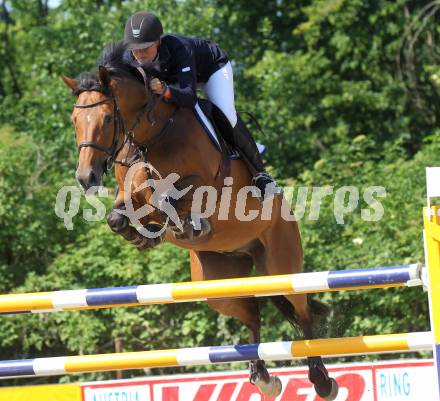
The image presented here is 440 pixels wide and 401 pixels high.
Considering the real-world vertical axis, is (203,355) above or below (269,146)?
above

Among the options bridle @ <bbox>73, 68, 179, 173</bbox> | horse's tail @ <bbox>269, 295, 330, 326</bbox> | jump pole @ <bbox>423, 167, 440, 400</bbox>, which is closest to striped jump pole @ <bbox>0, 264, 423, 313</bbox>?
jump pole @ <bbox>423, 167, 440, 400</bbox>

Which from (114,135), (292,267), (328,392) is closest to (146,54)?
(114,135)

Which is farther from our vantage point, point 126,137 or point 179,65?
point 179,65

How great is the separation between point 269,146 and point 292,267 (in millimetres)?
5759

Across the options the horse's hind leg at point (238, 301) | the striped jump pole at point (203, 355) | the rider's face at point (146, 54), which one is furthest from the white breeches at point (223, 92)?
the striped jump pole at point (203, 355)

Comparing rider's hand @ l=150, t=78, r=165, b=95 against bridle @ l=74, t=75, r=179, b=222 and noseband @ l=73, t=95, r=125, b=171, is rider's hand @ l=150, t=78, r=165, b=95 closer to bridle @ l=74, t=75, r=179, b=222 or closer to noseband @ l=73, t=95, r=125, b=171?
bridle @ l=74, t=75, r=179, b=222

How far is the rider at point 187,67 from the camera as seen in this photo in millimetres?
4898

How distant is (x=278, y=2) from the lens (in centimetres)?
1425

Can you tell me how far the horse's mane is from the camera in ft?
14.9

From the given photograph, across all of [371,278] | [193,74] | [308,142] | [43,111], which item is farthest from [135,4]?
[371,278]

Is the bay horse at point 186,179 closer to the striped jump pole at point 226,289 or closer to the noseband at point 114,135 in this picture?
the noseband at point 114,135

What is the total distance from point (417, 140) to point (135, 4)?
468cm

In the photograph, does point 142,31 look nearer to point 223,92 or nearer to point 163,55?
point 163,55

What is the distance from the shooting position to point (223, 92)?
17.9 feet
